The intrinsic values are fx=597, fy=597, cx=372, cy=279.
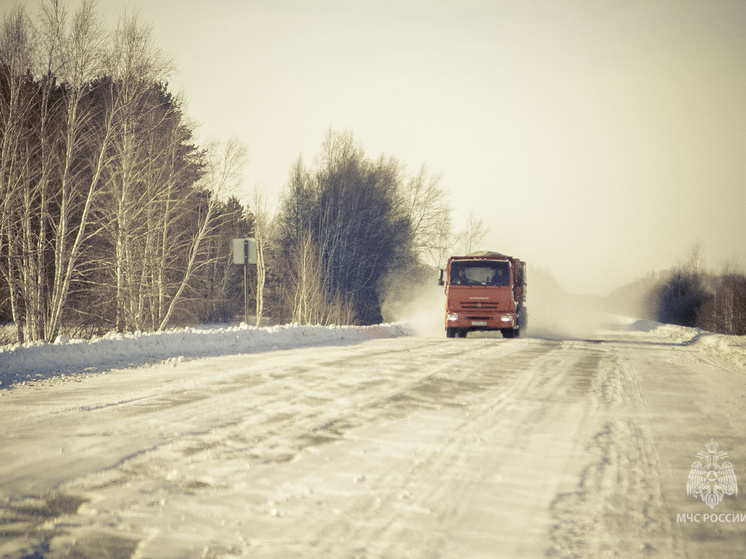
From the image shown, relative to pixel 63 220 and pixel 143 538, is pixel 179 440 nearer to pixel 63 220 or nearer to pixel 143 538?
pixel 143 538

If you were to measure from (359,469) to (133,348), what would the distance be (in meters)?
10.4

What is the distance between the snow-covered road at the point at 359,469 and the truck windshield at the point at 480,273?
13.3 m

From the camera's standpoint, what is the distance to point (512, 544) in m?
3.48

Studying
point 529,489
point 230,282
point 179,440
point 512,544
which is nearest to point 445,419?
point 529,489

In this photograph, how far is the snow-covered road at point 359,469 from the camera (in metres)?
3.51

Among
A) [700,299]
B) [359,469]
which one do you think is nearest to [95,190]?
[359,469]

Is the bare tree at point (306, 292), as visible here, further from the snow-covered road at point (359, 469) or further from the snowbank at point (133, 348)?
the snow-covered road at point (359, 469)

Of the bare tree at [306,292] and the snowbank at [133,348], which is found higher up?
the bare tree at [306,292]

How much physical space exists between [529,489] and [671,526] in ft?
3.21

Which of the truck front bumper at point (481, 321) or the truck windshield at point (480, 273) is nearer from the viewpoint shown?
the truck front bumper at point (481, 321)

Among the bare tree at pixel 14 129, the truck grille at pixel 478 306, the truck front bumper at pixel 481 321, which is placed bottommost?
the truck front bumper at pixel 481 321

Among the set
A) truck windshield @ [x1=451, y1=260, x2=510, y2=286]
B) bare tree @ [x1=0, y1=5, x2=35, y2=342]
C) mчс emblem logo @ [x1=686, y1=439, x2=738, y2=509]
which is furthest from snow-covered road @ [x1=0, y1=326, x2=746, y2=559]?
truck windshield @ [x1=451, y1=260, x2=510, y2=286]

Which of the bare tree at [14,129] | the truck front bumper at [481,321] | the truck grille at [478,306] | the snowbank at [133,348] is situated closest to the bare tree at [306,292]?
the snowbank at [133,348]

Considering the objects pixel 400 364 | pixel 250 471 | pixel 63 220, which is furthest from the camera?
pixel 63 220
